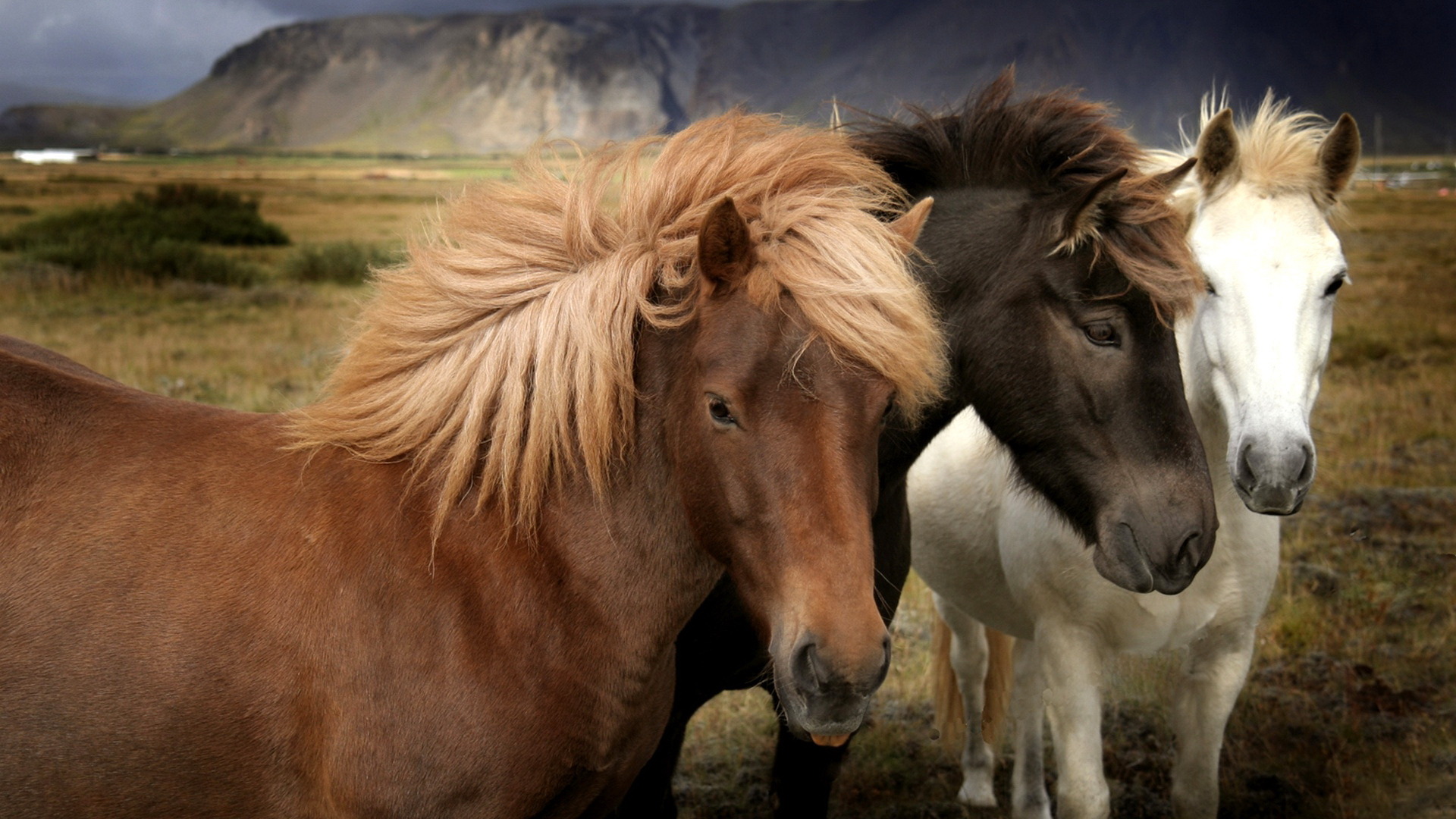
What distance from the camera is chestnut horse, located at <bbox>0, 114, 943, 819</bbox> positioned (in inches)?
76.9

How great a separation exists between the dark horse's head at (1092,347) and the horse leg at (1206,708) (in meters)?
0.93

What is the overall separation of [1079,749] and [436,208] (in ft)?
9.01

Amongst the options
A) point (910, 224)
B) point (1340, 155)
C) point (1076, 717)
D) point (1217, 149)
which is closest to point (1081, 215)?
point (910, 224)

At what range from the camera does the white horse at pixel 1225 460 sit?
2.79 meters

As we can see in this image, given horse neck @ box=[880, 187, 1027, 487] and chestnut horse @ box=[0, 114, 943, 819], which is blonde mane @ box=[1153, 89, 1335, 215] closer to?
horse neck @ box=[880, 187, 1027, 487]

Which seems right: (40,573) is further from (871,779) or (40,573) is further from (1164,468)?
(871,779)

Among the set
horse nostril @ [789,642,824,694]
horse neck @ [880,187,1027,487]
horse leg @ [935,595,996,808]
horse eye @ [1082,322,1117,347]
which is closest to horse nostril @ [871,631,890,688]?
horse nostril @ [789,642,824,694]

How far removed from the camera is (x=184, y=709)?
203cm

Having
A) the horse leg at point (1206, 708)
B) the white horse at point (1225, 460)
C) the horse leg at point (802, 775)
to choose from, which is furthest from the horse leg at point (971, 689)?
the horse leg at point (802, 775)

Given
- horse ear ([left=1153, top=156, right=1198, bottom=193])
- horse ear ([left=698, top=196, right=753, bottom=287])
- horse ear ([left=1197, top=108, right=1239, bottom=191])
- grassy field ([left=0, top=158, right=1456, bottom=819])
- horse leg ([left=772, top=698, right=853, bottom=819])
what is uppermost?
horse ear ([left=1197, top=108, right=1239, bottom=191])

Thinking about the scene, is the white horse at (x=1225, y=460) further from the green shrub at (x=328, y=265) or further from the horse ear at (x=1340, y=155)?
the green shrub at (x=328, y=265)

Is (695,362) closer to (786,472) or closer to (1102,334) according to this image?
(786,472)

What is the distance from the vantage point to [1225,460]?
3256 mm

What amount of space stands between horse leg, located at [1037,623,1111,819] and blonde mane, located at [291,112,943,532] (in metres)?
1.44
